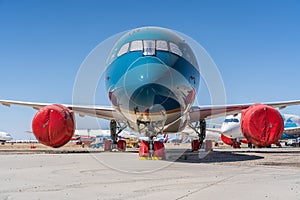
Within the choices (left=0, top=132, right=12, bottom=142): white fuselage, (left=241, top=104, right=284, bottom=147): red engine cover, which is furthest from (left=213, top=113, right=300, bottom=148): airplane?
(left=0, top=132, right=12, bottom=142): white fuselage

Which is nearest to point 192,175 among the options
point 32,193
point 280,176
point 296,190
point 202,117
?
point 280,176

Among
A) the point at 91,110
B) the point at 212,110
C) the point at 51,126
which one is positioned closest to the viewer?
the point at 51,126

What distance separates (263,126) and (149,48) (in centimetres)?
565

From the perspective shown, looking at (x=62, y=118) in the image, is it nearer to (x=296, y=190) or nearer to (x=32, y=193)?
(x=32, y=193)

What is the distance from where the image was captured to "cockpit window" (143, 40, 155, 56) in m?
10.7

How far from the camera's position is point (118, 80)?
1076cm

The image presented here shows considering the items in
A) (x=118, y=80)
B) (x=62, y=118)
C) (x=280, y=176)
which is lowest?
(x=280, y=176)

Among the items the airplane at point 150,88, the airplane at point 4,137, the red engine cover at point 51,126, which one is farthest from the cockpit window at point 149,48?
the airplane at point 4,137

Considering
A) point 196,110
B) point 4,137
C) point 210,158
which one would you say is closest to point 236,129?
point 196,110

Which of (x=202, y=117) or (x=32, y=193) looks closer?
(x=32, y=193)

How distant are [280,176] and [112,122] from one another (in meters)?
13.6

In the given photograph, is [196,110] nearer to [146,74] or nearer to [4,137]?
[146,74]

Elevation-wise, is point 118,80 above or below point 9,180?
above

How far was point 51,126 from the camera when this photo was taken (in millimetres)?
14742
